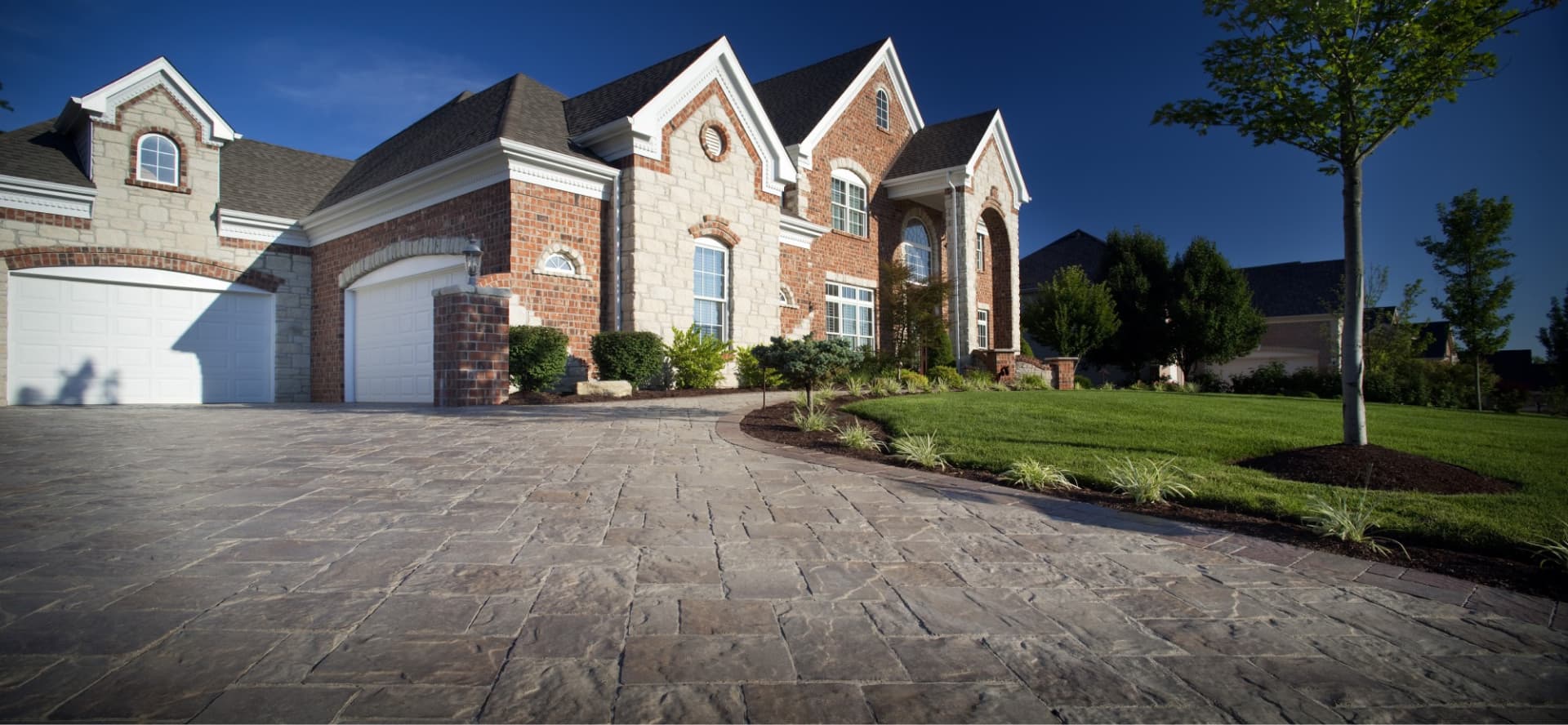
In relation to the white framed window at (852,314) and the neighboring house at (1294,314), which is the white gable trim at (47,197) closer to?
the white framed window at (852,314)

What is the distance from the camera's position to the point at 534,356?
11.1 m

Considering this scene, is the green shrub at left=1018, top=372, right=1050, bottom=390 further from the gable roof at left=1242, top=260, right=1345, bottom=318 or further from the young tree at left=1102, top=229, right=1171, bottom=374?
the gable roof at left=1242, top=260, right=1345, bottom=318

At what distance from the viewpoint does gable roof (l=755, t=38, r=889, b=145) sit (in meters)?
18.6

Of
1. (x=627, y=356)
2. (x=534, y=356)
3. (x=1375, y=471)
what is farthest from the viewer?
(x=627, y=356)

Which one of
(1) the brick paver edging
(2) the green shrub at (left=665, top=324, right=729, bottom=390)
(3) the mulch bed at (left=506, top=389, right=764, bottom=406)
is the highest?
(2) the green shrub at (left=665, top=324, right=729, bottom=390)

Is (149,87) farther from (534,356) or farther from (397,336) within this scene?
(534,356)

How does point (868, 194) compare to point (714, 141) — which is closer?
point (714, 141)

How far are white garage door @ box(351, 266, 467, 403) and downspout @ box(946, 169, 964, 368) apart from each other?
13269mm

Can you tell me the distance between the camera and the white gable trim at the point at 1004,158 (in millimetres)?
19750

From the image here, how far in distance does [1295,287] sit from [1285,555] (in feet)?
116

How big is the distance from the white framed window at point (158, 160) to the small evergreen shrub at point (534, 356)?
10.3m

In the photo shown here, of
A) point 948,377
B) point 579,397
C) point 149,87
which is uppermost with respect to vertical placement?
point 149,87

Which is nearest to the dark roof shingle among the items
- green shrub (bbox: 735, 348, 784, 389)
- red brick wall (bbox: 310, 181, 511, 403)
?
green shrub (bbox: 735, 348, 784, 389)

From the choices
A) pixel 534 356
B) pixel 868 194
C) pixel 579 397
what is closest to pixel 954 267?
pixel 868 194
